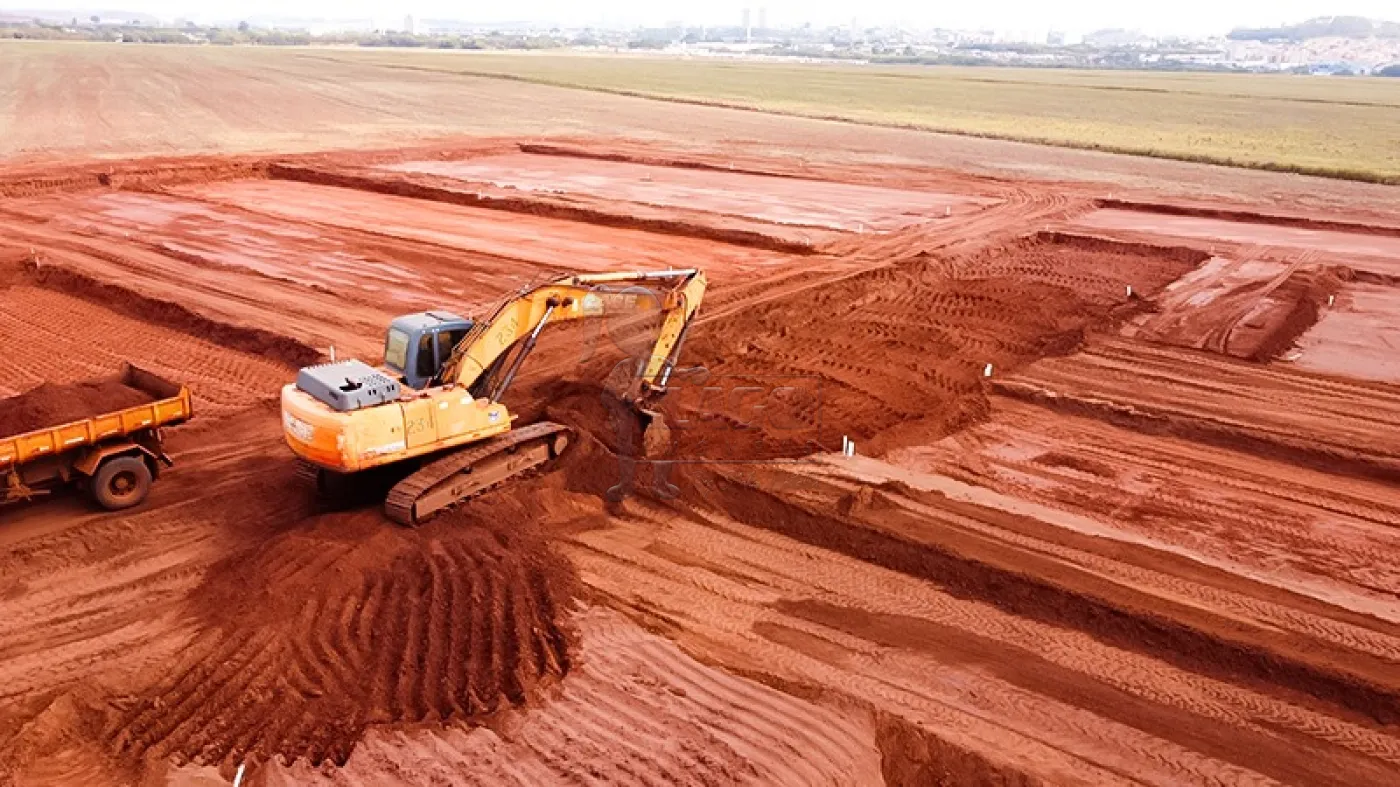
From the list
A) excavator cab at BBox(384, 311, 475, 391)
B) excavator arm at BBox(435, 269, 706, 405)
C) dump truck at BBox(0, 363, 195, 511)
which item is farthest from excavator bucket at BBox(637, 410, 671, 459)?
dump truck at BBox(0, 363, 195, 511)

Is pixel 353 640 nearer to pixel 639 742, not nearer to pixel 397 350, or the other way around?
pixel 639 742

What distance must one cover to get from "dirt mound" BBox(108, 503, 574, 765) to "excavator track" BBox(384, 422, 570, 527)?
24 centimetres

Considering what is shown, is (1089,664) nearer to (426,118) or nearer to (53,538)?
(53,538)

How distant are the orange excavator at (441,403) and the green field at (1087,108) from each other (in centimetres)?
3911

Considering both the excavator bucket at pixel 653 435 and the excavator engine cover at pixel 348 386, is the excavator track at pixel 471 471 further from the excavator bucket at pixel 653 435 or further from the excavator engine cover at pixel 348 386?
the excavator bucket at pixel 653 435

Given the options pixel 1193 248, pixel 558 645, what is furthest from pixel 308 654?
pixel 1193 248

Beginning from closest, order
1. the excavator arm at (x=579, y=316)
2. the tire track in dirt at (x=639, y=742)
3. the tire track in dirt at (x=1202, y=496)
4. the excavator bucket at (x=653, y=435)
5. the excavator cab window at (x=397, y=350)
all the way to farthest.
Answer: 1. the tire track in dirt at (x=639, y=742)
2. the tire track in dirt at (x=1202, y=496)
3. the excavator arm at (x=579, y=316)
4. the excavator cab window at (x=397, y=350)
5. the excavator bucket at (x=653, y=435)

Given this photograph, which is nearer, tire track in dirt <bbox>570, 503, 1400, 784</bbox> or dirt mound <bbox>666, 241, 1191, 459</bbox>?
tire track in dirt <bbox>570, 503, 1400, 784</bbox>

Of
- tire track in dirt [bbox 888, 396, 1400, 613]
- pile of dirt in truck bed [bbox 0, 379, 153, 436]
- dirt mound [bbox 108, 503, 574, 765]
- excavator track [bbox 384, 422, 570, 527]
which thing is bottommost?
tire track in dirt [bbox 888, 396, 1400, 613]

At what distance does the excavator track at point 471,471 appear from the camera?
10.8 metres

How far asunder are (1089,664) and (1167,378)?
944 centimetres

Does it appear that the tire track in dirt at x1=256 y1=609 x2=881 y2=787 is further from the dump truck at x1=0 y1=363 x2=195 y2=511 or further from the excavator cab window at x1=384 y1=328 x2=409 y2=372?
the dump truck at x1=0 y1=363 x2=195 y2=511

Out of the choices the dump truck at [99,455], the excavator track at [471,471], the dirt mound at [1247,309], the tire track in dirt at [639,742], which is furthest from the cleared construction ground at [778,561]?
the dump truck at [99,455]

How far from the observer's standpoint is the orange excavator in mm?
10484
